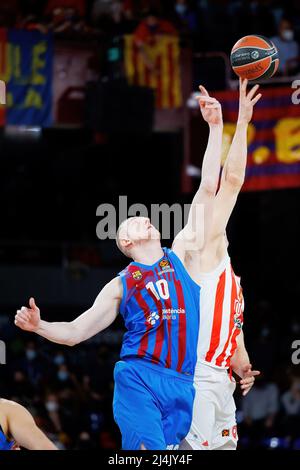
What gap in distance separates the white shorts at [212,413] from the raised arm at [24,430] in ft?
4.31

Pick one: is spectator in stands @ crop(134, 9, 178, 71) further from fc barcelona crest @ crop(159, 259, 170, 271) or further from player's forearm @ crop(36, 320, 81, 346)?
player's forearm @ crop(36, 320, 81, 346)

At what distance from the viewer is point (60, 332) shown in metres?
6.13

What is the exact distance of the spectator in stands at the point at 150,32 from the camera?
561 inches

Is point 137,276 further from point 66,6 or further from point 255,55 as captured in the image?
point 66,6

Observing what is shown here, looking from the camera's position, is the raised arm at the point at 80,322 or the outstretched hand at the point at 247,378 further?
the outstretched hand at the point at 247,378

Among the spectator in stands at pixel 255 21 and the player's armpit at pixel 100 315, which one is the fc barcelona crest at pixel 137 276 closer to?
the player's armpit at pixel 100 315

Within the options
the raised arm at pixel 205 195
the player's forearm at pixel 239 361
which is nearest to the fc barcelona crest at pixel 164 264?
the raised arm at pixel 205 195

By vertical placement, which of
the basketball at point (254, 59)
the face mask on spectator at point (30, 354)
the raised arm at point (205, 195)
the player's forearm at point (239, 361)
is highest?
the basketball at point (254, 59)

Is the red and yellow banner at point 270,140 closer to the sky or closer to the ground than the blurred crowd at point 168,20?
closer to the ground

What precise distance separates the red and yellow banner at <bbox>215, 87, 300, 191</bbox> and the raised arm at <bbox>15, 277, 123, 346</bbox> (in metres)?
7.70

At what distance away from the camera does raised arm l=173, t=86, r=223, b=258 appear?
21.3ft

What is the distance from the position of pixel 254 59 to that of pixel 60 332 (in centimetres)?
249
